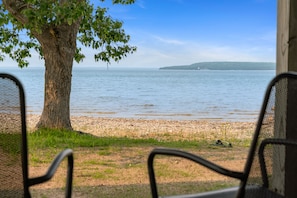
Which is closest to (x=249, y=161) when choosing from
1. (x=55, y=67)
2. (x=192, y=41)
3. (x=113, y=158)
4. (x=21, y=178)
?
(x=21, y=178)

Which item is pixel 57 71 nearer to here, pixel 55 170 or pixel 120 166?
pixel 120 166

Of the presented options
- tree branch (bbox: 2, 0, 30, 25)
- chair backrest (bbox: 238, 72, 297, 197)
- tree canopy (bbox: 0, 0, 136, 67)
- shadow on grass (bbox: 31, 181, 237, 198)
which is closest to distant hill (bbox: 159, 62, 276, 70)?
tree canopy (bbox: 0, 0, 136, 67)

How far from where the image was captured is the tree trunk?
564cm

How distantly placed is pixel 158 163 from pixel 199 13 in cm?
2045

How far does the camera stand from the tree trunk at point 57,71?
5.64m

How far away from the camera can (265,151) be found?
121 cm

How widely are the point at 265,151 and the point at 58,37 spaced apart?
15.5ft

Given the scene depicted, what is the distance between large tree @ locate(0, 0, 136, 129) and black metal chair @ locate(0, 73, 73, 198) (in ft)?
11.0

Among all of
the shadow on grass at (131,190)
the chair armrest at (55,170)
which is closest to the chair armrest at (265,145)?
the chair armrest at (55,170)

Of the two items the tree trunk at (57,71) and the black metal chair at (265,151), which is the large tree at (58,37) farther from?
the black metal chair at (265,151)

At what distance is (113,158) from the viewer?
418cm

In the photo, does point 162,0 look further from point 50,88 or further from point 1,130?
point 1,130

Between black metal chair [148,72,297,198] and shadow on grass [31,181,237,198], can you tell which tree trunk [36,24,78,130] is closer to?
shadow on grass [31,181,237,198]

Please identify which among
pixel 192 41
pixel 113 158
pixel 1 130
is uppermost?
pixel 192 41
